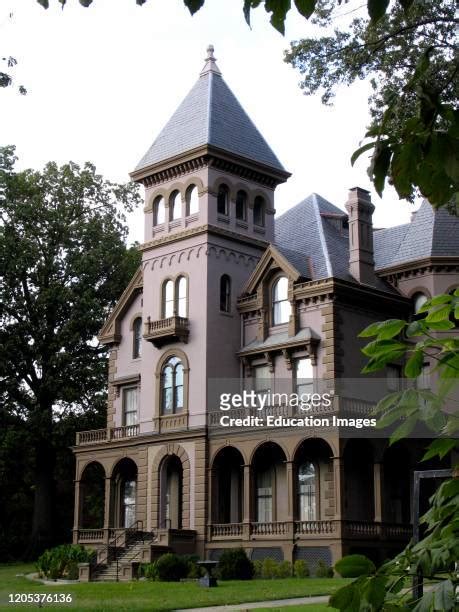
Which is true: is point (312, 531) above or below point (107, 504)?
below

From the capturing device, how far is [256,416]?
36.7 metres

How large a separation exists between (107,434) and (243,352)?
8074 millimetres

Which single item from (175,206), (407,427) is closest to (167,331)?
(175,206)

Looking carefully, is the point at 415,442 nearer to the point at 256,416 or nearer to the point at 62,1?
the point at 256,416

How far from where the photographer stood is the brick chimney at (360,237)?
39.1 metres

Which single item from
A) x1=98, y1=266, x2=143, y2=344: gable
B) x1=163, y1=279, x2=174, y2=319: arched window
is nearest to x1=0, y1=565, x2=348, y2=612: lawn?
x1=163, y1=279, x2=174, y2=319: arched window

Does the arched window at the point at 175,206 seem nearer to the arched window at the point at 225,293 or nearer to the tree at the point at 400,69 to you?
the arched window at the point at 225,293

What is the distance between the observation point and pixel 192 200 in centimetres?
4072

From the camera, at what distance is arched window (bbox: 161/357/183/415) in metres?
39.8

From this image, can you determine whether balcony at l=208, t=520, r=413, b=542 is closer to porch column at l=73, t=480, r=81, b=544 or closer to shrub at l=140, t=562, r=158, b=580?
shrub at l=140, t=562, r=158, b=580

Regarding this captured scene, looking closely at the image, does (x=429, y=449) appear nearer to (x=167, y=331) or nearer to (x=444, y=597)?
(x=444, y=597)

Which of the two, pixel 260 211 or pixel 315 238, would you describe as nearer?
pixel 315 238

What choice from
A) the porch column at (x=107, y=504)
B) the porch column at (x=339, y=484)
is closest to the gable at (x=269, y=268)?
the porch column at (x=339, y=484)

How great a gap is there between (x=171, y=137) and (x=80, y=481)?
16.2 meters
